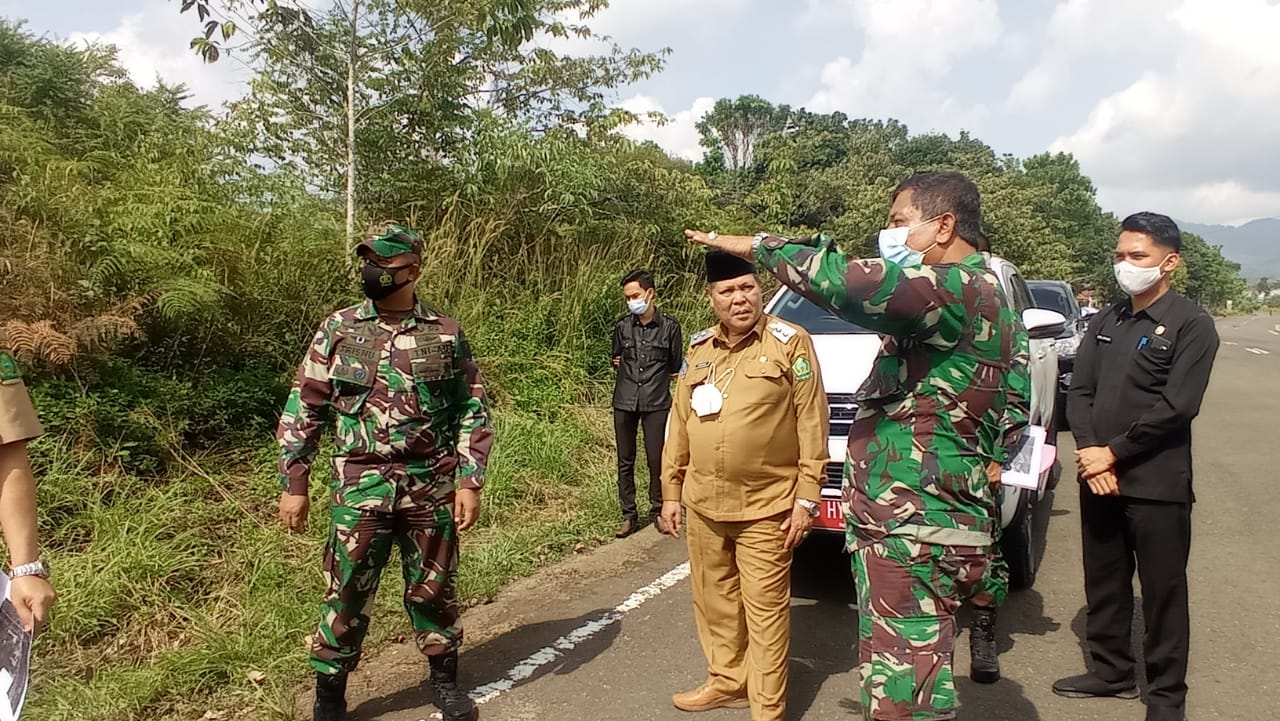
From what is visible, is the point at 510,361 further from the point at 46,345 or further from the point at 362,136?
the point at 46,345

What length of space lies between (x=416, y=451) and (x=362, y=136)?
583 centimetres

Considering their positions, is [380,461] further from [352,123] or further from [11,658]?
[352,123]

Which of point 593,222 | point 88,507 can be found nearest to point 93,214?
point 88,507

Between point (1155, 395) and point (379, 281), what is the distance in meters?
2.93

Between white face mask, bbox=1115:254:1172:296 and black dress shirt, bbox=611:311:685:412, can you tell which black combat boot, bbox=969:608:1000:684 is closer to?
white face mask, bbox=1115:254:1172:296

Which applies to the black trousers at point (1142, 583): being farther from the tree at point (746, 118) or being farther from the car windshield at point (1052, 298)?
the tree at point (746, 118)

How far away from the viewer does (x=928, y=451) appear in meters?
2.34

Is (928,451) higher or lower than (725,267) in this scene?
lower

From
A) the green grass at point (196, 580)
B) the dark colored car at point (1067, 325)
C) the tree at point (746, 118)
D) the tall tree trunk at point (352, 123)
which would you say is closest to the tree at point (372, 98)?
the tall tree trunk at point (352, 123)

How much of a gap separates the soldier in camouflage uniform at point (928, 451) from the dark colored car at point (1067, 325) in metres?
8.01

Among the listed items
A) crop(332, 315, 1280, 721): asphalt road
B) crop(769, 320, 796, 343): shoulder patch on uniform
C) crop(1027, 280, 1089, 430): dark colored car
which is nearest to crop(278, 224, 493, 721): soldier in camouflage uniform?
crop(332, 315, 1280, 721): asphalt road

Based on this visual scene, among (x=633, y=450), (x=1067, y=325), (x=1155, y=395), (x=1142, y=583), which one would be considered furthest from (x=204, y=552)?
(x=1067, y=325)

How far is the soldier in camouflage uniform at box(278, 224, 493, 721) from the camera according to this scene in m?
3.21

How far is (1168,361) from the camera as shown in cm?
332
